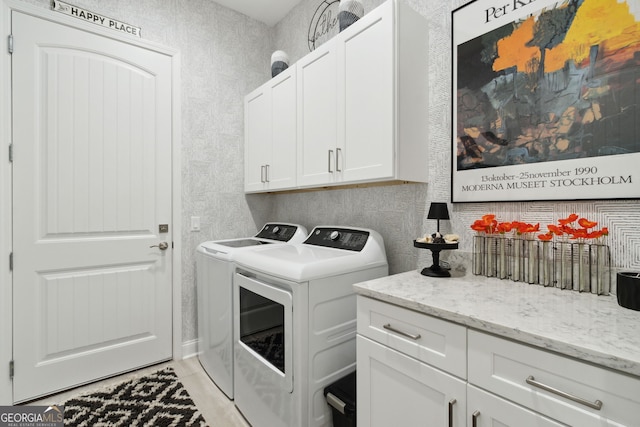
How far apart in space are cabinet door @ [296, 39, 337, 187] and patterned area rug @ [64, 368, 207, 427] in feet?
5.20

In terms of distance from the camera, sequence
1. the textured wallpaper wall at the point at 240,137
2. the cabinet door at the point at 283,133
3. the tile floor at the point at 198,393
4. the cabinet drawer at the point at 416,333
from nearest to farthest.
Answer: the cabinet drawer at the point at 416,333
the textured wallpaper wall at the point at 240,137
the tile floor at the point at 198,393
the cabinet door at the point at 283,133

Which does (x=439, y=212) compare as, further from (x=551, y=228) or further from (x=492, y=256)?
(x=551, y=228)

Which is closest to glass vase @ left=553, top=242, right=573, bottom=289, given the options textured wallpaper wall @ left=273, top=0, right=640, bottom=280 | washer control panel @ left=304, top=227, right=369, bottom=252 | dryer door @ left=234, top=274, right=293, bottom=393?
textured wallpaper wall @ left=273, top=0, right=640, bottom=280

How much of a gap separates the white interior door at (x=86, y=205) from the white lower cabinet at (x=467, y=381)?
1881 mm

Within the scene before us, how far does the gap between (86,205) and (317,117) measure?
5.65ft

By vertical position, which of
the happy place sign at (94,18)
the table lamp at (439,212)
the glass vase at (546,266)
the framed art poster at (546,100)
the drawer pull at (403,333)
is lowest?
the drawer pull at (403,333)

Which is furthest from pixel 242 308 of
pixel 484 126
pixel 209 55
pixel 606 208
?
pixel 209 55

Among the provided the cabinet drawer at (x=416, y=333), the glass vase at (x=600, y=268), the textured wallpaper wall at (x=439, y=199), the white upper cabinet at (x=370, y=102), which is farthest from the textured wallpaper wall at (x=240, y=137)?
the cabinet drawer at (x=416, y=333)

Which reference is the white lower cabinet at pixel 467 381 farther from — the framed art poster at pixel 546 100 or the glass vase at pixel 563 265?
the framed art poster at pixel 546 100

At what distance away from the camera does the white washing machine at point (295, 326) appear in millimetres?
1334

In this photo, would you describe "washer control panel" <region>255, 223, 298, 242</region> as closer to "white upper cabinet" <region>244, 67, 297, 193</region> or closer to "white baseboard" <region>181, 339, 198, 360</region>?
"white upper cabinet" <region>244, 67, 297, 193</region>

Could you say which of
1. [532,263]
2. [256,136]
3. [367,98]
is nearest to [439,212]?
[532,263]

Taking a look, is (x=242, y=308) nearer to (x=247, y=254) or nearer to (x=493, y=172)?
(x=247, y=254)

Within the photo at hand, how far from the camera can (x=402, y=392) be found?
40.9 inches
